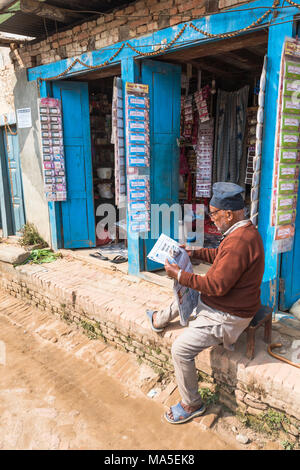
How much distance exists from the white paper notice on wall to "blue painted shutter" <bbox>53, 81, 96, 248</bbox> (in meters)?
0.81

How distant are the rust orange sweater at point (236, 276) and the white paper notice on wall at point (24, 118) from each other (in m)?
5.51

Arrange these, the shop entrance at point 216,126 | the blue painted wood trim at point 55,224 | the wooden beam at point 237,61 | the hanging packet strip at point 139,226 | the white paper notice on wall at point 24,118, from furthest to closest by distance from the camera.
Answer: the white paper notice on wall at point 24,118, the blue painted wood trim at point 55,224, the shop entrance at point 216,126, the wooden beam at point 237,61, the hanging packet strip at point 139,226

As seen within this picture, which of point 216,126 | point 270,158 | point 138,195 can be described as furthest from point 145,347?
point 216,126

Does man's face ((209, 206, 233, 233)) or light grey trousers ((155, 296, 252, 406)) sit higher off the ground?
man's face ((209, 206, 233, 233))

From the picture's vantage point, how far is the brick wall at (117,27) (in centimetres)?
411

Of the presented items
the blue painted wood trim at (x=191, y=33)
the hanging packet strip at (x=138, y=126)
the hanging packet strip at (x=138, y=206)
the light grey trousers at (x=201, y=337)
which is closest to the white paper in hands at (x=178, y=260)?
the light grey trousers at (x=201, y=337)

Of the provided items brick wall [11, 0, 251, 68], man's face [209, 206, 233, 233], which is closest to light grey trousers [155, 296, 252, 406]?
man's face [209, 206, 233, 233]

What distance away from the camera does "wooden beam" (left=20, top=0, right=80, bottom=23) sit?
4887mm

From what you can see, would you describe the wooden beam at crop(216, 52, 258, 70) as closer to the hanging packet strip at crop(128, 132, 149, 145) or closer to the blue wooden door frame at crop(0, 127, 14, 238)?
the hanging packet strip at crop(128, 132, 149, 145)

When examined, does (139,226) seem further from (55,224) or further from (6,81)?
(6,81)

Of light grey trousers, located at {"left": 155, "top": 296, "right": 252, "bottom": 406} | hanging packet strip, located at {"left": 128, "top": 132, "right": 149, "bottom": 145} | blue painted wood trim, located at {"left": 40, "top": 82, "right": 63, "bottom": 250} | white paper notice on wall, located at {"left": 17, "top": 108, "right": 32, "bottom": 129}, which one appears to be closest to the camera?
light grey trousers, located at {"left": 155, "top": 296, "right": 252, "bottom": 406}

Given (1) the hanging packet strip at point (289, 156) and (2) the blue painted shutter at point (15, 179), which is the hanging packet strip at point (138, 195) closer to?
(1) the hanging packet strip at point (289, 156)
